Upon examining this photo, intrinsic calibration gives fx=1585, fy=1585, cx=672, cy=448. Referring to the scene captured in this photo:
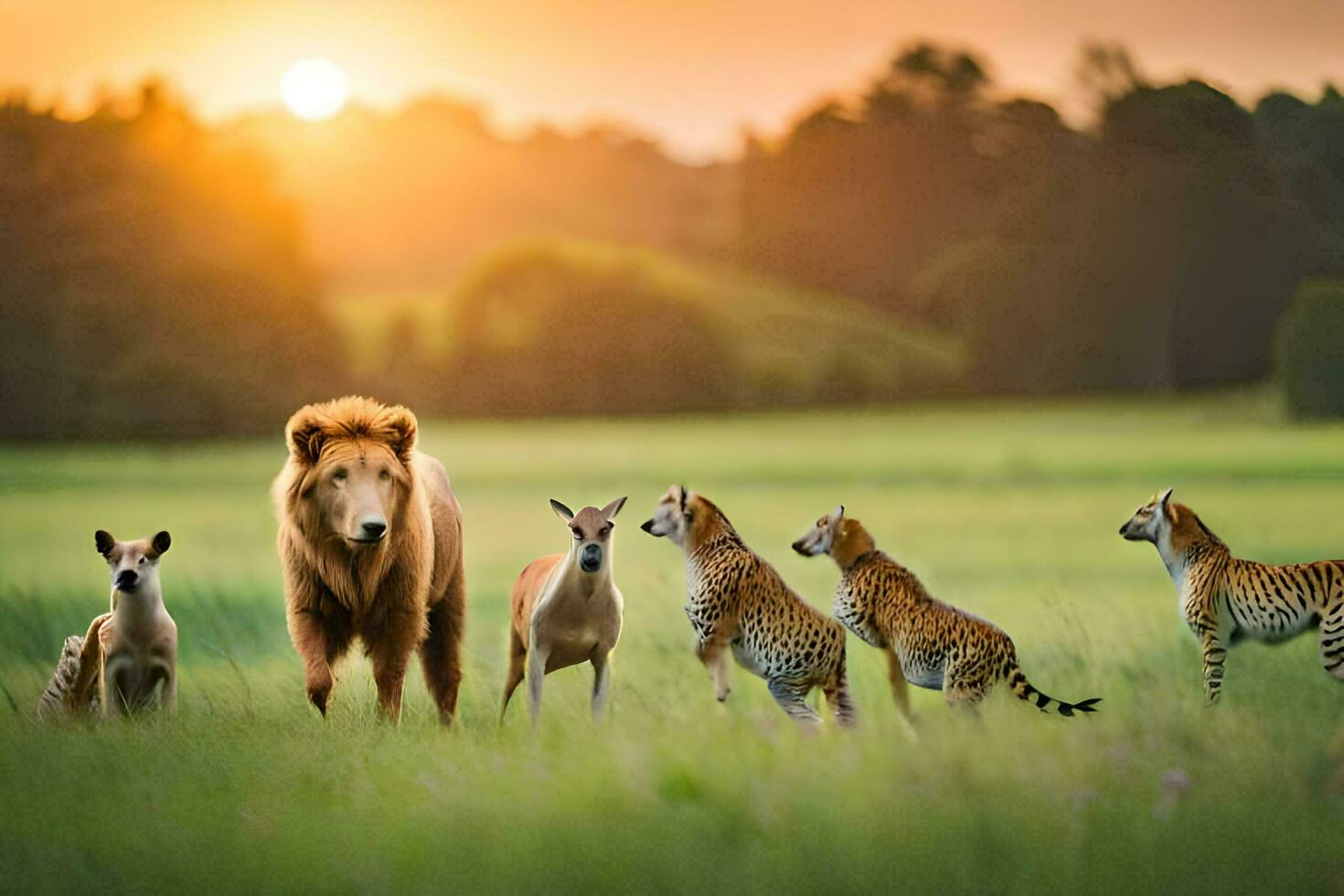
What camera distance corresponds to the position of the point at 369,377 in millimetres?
33031

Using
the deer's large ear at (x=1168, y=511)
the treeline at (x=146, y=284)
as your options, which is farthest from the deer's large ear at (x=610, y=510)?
the treeline at (x=146, y=284)

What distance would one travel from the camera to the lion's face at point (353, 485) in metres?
7.74

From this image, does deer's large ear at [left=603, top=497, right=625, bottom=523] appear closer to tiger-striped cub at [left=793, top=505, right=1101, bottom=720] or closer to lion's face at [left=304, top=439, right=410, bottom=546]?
tiger-striped cub at [left=793, top=505, right=1101, bottom=720]

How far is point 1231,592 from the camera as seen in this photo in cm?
782

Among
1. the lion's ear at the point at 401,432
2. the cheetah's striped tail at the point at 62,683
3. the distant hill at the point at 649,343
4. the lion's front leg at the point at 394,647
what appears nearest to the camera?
the lion's ear at the point at 401,432

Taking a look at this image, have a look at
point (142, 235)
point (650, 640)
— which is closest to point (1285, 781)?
point (650, 640)

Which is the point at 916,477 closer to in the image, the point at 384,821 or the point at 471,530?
the point at 471,530

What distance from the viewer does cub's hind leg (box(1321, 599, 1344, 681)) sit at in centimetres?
746

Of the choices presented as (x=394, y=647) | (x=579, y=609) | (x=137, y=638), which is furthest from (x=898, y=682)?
(x=137, y=638)

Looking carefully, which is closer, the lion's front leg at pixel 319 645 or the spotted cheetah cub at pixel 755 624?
the spotted cheetah cub at pixel 755 624

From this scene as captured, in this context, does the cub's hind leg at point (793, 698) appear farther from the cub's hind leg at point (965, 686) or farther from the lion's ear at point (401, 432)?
the lion's ear at point (401, 432)

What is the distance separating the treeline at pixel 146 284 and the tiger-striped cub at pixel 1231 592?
2904cm

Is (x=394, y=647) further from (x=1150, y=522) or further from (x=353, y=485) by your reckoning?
(x=1150, y=522)

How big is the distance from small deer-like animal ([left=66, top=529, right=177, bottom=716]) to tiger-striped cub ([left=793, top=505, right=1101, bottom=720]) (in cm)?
346
